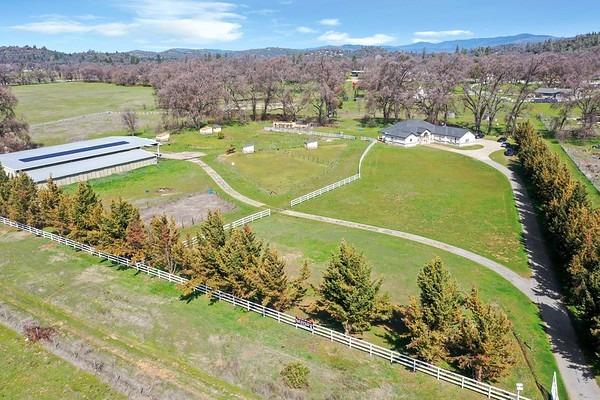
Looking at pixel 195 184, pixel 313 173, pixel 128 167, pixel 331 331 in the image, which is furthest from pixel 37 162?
pixel 331 331

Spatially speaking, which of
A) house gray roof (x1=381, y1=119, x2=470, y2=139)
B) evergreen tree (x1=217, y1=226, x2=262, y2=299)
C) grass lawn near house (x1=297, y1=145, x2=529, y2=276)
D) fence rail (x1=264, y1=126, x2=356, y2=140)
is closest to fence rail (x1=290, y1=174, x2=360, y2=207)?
grass lawn near house (x1=297, y1=145, x2=529, y2=276)

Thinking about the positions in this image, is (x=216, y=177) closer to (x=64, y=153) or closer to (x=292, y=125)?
(x=64, y=153)

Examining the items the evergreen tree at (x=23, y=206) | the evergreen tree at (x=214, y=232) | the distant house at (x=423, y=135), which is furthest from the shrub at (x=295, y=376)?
the distant house at (x=423, y=135)

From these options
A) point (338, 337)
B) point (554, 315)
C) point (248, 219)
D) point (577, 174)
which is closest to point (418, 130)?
point (577, 174)

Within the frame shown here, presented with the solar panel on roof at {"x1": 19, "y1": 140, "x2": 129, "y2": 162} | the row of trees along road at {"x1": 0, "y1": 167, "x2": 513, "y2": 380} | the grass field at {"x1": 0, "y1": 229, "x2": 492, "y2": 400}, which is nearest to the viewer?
the row of trees along road at {"x1": 0, "y1": 167, "x2": 513, "y2": 380}

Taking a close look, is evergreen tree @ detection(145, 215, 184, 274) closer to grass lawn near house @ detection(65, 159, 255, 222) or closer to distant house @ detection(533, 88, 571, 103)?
grass lawn near house @ detection(65, 159, 255, 222)

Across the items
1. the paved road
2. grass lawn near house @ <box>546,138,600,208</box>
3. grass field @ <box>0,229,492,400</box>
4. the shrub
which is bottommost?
grass field @ <box>0,229,492,400</box>
